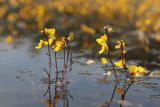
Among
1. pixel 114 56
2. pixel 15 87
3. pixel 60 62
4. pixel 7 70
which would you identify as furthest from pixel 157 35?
pixel 15 87

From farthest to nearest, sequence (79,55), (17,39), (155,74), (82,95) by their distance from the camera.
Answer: (17,39) < (79,55) < (155,74) < (82,95)

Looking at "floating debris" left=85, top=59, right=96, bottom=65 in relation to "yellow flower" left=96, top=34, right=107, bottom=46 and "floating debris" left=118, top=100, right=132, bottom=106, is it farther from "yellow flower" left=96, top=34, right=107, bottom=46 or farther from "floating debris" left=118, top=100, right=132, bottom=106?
"floating debris" left=118, top=100, right=132, bottom=106

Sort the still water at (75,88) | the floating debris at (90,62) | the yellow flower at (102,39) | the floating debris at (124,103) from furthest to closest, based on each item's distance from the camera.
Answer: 1. the floating debris at (90,62)
2. the yellow flower at (102,39)
3. the still water at (75,88)
4. the floating debris at (124,103)

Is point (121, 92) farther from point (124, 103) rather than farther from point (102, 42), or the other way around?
point (102, 42)

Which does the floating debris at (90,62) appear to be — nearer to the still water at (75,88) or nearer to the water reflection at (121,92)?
the still water at (75,88)

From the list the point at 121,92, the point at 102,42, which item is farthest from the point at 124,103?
the point at 102,42

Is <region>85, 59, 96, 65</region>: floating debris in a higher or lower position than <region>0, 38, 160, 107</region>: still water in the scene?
higher

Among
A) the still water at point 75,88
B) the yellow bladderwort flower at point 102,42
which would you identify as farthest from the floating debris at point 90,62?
the yellow bladderwort flower at point 102,42

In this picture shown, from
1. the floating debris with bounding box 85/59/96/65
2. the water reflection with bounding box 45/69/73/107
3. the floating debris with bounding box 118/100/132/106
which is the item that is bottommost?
the floating debris with bounding box 118/100/132/106

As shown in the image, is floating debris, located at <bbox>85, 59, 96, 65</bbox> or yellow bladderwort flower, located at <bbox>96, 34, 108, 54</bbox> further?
floating debris, located at <bbox>85, 59, 96, 65</bbox>

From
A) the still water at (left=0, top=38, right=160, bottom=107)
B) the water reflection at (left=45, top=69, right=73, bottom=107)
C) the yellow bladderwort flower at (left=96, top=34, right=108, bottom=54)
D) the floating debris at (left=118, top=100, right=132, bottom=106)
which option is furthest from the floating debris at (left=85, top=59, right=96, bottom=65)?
the floating debris at (left=118, top=100, right=132, bottom=106)

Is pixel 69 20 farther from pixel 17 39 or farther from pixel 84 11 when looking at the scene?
pixel 17 39
